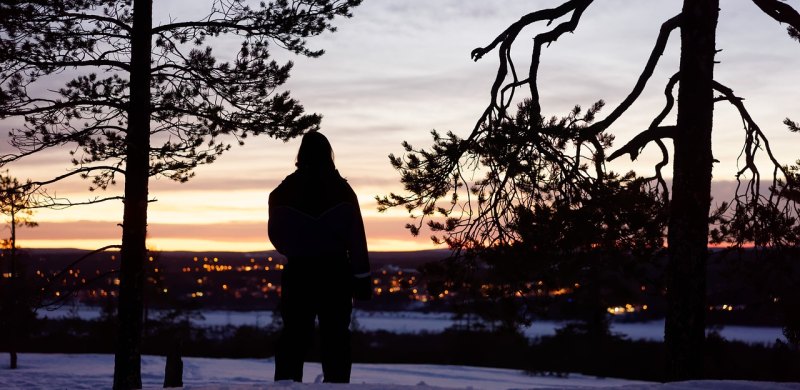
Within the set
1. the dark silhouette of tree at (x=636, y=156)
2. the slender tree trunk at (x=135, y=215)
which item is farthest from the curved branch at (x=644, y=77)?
the slender tree trunk at (x=135, y=215)

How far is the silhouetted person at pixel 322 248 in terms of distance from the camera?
19.4ft

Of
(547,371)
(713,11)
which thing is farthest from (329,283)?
(547,371)

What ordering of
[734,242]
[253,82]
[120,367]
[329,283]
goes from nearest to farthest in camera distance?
[329,283]
[734,242]
[120,367]
[253,82]

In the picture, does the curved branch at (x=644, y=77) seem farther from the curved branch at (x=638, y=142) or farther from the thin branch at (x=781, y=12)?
the thin branch at (x=781, y=12)

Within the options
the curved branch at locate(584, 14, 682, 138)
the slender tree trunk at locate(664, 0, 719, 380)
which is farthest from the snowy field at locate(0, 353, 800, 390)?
the curved branch at locate(584, 14, 682, 138)

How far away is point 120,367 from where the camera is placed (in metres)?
10.8

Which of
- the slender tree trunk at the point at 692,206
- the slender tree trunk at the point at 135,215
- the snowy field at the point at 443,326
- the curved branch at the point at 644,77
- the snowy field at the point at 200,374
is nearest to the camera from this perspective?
the slender tree trunk at the point at 692,206

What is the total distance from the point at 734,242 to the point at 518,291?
288cm

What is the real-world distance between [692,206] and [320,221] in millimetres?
4360

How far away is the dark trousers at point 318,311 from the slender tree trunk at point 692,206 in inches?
159

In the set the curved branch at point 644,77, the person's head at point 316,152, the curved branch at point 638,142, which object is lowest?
the person's head at point 316,152

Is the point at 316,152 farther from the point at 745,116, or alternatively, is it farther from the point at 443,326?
the point at 443,326

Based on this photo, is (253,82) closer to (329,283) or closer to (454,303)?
(454,303)

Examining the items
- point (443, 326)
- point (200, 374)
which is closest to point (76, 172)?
point (200, 374)
